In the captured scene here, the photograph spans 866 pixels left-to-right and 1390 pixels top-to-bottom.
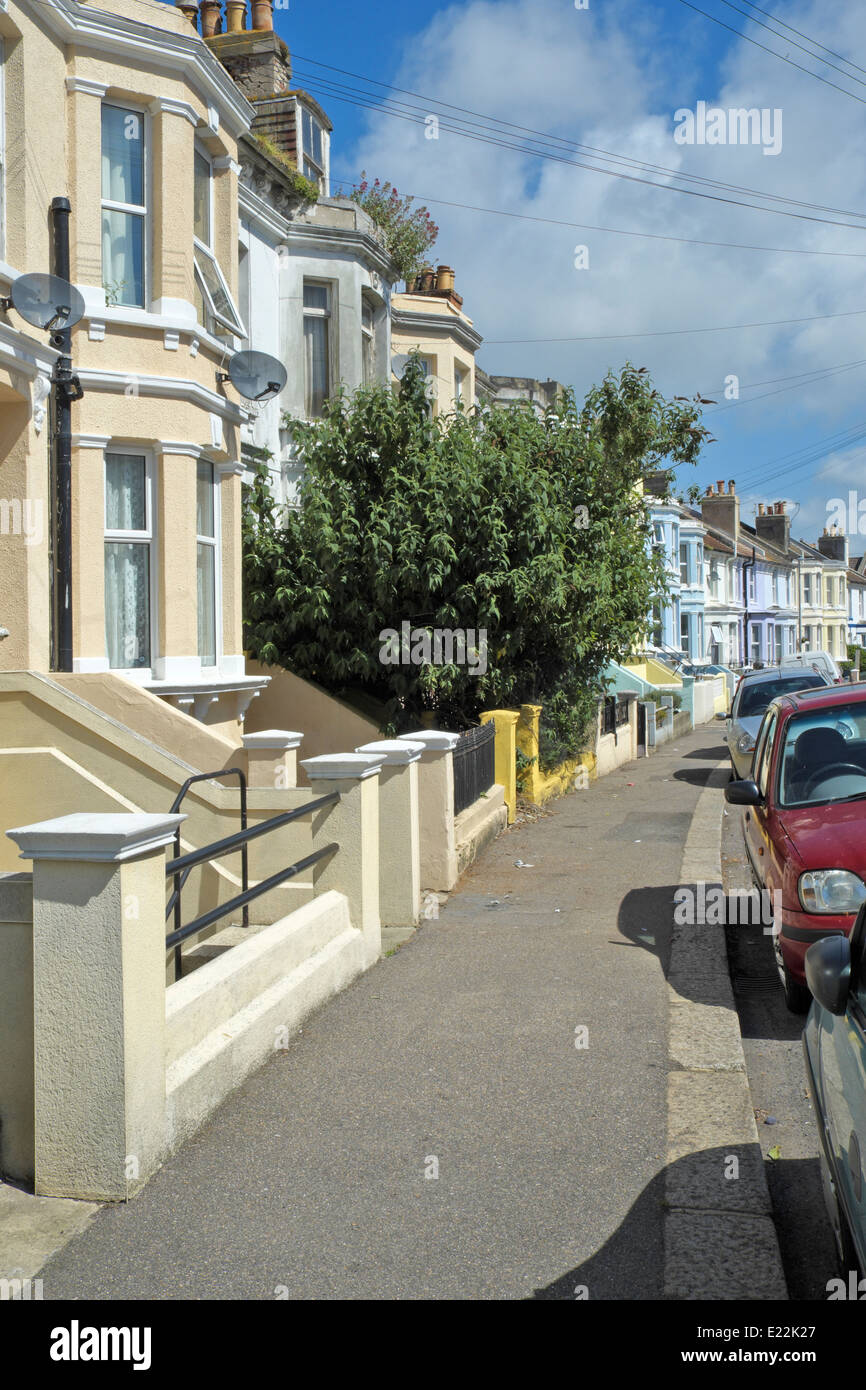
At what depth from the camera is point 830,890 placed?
5.90 m

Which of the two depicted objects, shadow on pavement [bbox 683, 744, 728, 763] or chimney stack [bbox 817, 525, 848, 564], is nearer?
shadow on pavement [bbox 683, 744, 728, 763]

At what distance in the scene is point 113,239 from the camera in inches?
440

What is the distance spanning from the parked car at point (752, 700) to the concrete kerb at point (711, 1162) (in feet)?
30.3

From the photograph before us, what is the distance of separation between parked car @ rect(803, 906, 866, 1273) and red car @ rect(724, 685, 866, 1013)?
212 cm

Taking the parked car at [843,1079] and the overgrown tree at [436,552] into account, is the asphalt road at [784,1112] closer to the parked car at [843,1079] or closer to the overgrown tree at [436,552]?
the parked car at [843,1079]

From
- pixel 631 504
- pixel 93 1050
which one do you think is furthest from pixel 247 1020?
pixel 631 504

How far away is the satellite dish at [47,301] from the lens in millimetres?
9461

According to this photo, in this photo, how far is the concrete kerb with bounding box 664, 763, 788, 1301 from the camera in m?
3.61

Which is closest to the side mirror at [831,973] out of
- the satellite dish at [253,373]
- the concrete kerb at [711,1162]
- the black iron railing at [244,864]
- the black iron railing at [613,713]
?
the concrete kerb at [711,1162]

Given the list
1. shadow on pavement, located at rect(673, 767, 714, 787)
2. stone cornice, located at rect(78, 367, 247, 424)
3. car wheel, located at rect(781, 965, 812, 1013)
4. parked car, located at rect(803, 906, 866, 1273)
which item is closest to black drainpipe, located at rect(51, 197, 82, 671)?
stone cornice, located at rect(78, 367, 247, 424)

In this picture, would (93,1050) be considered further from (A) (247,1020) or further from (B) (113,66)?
(B) (113,66)

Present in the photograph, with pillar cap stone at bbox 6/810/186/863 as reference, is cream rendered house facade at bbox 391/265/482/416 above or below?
above

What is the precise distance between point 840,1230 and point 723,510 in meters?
62.8
